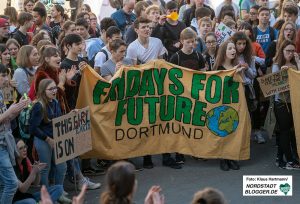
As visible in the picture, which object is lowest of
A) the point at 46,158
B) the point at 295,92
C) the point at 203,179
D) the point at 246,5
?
the point at 203,179

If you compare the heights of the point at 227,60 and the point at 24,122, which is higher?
the point at 227,60

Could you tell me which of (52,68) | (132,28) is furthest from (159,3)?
(52,68)

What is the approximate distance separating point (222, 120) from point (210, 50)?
1.41 meters

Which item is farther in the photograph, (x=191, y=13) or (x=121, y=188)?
(x=191, y=13)

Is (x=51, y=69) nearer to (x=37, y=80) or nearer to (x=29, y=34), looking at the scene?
(x=37, y=80)

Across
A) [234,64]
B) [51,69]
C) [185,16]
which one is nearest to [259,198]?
[234,64]

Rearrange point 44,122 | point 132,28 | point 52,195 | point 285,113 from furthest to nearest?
1. point 132,28
2. point 285,113
3. point 44,122
4. point 52,195

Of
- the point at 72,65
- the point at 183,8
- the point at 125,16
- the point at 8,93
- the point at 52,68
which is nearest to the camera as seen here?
the point at 8,93

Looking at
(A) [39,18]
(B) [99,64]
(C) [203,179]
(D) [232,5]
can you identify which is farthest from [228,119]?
(D) [232,5]

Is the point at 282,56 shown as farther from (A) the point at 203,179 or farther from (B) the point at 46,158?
(B) the point at 46,158

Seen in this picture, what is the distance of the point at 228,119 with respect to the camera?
416 inches

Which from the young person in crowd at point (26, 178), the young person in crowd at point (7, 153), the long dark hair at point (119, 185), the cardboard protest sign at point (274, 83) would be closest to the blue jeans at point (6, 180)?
the young person in crowd at point (7, 153)

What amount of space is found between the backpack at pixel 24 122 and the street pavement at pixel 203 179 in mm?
1094

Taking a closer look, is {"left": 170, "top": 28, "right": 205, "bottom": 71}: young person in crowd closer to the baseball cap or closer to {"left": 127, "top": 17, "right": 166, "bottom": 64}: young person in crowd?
{"left": 127, "top": 17, "right": 166, "bottom": 64}: young person in crowd
